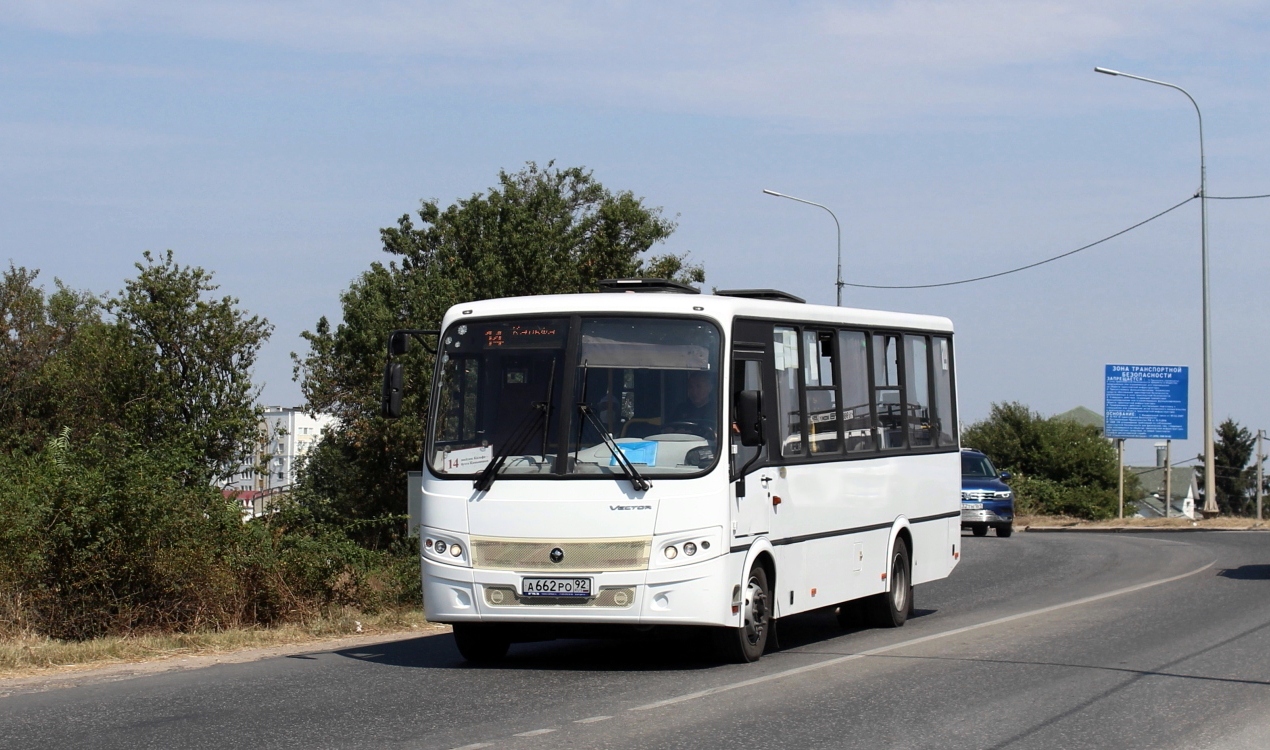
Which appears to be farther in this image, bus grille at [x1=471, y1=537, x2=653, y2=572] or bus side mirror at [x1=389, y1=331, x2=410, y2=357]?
bus side mirror at [x1=389, y1=331, x2=410, y2=357]

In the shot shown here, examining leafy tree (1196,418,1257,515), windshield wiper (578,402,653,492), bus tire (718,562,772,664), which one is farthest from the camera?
leafy tree (1196,418,1257,515)

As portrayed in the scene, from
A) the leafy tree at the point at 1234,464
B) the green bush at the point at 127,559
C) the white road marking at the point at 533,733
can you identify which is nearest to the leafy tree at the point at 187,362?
the green bush at the point at 127,559

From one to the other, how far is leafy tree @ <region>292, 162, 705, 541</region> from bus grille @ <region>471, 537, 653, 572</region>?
16717mm

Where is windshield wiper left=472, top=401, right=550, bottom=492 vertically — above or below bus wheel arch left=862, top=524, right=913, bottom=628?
above

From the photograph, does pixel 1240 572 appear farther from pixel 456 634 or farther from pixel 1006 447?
pixel 1006 447

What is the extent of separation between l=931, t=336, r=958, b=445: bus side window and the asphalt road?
208 cm

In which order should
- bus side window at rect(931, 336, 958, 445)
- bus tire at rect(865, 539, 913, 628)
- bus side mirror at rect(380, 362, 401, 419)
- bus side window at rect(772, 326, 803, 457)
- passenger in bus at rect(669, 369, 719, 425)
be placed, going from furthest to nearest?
bus side window at rect(931, 336, 958, 445), bus tire at rect(865, 539, 913, 628), bus side window at rect(772, 326, 803, 457), bus side mirror at rect(380, 362, 401, 419), passenger in bus at rect(669, 369, 719, 425)

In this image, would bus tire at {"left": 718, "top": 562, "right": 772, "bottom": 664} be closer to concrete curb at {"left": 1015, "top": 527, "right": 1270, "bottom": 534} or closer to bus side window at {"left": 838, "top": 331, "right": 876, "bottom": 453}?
bus side window at {"left": 838, "top": 331, "right": 876, "bottom": 453}

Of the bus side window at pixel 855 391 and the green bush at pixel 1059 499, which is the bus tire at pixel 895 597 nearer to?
the bus side window at pixel 855 391

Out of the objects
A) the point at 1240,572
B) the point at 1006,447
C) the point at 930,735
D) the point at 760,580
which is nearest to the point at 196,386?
the point at 1240,572

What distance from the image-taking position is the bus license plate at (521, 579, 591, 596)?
450 inches

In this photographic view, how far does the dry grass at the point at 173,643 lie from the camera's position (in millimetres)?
12359

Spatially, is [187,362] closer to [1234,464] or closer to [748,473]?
[748,473]

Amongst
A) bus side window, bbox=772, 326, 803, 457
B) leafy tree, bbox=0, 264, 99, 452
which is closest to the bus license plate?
bus side window, bbox=772, 326, 803, 457
